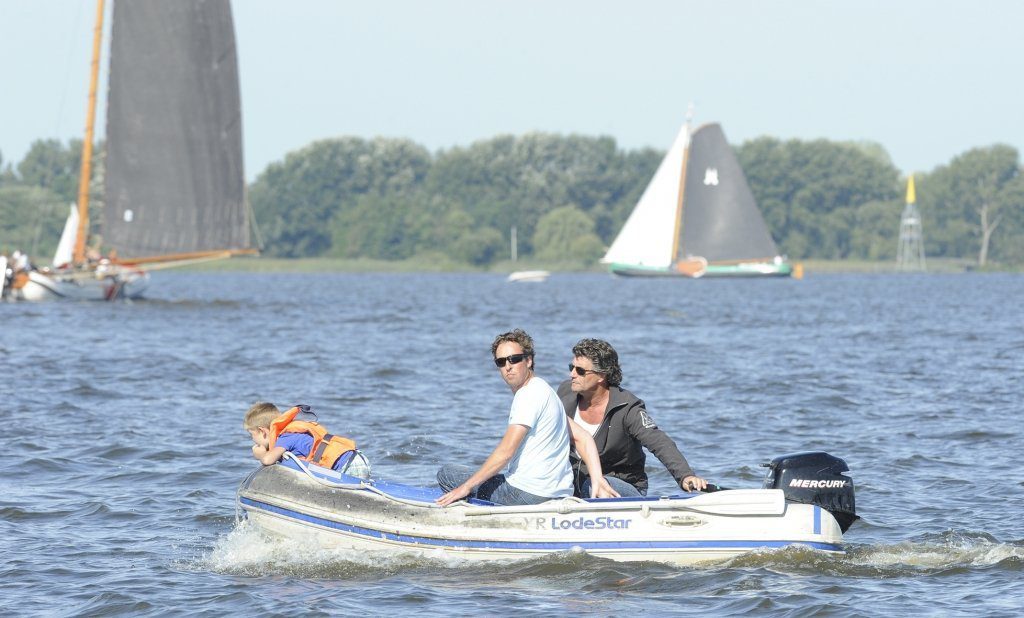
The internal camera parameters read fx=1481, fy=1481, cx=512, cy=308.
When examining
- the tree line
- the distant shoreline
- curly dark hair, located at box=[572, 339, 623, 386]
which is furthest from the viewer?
the tree line

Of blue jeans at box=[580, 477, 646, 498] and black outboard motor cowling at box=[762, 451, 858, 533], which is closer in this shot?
black outboard motor cowling at box=[762, 451, 858, 533]

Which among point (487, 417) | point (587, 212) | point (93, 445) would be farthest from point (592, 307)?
point (587, 212)

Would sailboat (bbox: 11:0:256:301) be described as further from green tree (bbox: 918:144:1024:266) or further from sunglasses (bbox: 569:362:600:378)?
green tree (bbox: 918:144:1024:266)

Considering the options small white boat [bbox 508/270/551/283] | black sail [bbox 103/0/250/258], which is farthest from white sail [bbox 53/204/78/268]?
small white boat [bbox 508/270/551/283]

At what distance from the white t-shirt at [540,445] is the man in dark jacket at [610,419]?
383mm

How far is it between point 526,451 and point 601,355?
36.9 inches

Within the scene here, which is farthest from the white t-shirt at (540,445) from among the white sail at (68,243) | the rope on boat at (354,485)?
the white sail at (68,243)

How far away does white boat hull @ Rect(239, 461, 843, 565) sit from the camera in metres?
11.4

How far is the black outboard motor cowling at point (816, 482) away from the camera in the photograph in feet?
37.9

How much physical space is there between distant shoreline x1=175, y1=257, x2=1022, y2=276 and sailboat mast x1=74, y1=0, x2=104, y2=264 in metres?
95.8

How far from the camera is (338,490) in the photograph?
12062mm

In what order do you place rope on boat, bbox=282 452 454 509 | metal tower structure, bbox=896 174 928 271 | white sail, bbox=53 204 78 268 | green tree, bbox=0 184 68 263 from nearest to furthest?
rope on boat, bbox=282 452 454 509 → white sail, bbox=53 204 78 268 → green tree, bbox=0 184 68 263 → metal tower structure, bbox=896 174 928 271

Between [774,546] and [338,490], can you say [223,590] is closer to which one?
[338,490]

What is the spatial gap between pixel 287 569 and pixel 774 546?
3.93 meters
